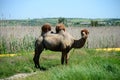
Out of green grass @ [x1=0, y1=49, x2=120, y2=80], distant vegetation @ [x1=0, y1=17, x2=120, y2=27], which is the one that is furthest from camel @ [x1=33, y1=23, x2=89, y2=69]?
distant vegetation @ [x1=0, y1=17, x2=120, y2=27]

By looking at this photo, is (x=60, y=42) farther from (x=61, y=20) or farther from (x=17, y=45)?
(x=61, y=20)

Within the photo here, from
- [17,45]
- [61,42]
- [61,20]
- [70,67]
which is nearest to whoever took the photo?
[70,67]

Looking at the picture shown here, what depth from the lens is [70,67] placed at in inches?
325

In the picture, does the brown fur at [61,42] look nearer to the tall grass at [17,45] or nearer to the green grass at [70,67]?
the green grass at [70,67]

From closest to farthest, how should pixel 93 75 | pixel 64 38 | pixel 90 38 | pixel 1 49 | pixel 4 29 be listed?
pixel 93 75 → pixel 64 38 → pixel 1 49 → pixel 4 29 → pixel 90 38

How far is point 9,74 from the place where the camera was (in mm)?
11125

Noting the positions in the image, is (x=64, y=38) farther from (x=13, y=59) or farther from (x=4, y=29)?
(x=4, y=29)

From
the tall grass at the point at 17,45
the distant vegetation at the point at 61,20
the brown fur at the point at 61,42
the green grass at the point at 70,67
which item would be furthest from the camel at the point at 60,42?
the distant vegetation at the point at 61,20

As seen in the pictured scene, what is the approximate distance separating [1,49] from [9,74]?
6.51 metres

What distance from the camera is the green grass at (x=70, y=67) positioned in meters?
7.59

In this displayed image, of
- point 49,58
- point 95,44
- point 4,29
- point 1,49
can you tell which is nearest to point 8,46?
point 1,49

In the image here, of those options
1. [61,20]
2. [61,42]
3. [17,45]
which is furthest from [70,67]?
[61,20]

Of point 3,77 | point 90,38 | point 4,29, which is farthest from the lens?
point 90,38

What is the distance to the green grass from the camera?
7.59 metres
